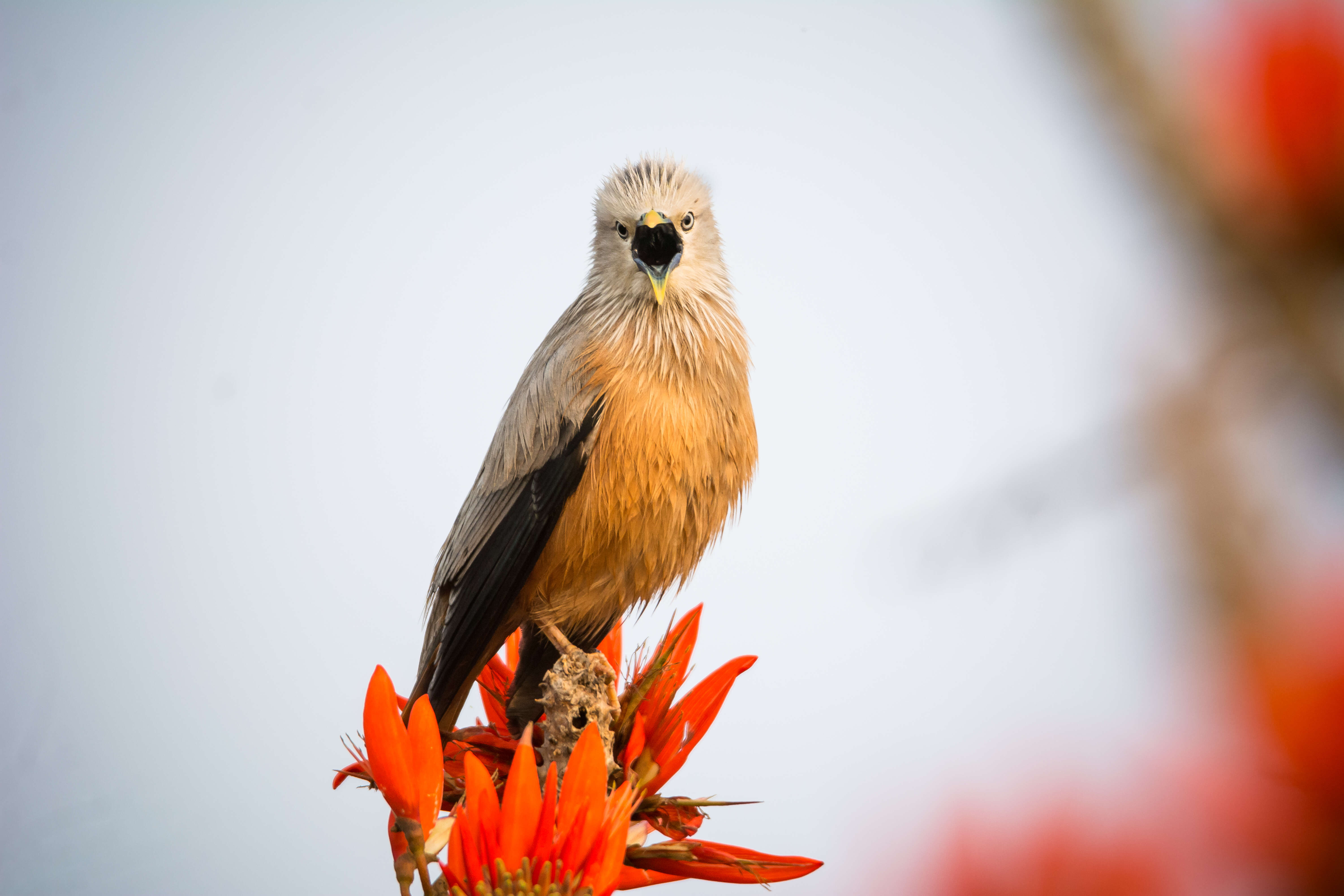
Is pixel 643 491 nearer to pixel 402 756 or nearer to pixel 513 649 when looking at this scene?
pixel 513 649

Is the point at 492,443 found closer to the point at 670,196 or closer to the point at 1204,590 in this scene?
the point at 670,196

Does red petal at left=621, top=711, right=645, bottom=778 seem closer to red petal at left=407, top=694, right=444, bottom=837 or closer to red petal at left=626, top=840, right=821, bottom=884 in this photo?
red petal at left=626, top=840, right=821, bottom=884

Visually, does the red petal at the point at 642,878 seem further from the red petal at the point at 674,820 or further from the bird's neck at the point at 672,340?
the bird's neck at the point at 672,340

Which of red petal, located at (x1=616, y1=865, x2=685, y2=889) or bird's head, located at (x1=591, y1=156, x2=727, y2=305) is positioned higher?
bird's head, located at (x1=591, y1=156, x2=727, y2=305)

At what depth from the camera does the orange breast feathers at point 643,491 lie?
2367 mm

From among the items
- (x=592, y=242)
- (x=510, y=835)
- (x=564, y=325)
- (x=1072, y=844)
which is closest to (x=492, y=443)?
(x=564, y=325)

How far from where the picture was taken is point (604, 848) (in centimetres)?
148

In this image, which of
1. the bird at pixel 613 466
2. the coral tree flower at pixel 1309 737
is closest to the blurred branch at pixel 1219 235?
the coral tree flower at pixel 1309 737

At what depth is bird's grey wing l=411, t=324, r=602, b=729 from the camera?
2.26 m

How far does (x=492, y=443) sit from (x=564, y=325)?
379 mm

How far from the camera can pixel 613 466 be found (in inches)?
93.2

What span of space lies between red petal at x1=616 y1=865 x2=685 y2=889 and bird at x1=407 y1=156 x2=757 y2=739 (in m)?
0.62

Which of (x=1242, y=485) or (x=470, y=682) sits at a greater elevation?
(x=470, y=682)

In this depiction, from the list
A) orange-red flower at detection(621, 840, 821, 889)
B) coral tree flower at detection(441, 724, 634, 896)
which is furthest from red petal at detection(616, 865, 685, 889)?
coral tree flower at detection(441, 724, 634, 896)
